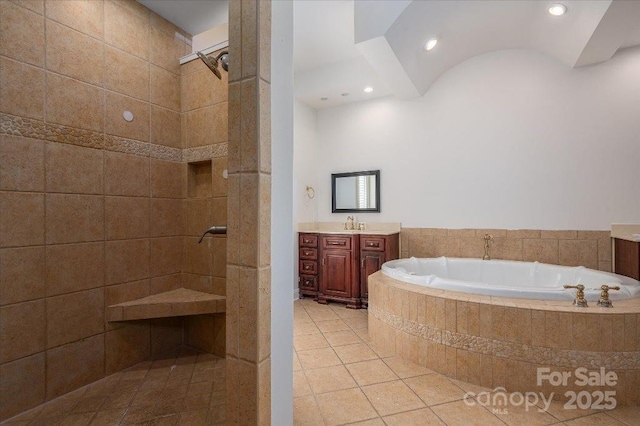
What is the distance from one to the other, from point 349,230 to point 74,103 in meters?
3.02

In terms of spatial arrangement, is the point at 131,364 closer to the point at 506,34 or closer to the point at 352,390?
the point at 352,390

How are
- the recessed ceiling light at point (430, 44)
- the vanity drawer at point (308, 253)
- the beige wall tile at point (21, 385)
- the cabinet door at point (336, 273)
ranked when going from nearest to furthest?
1. the beige wall tile at point (21, 385)
2. the recessed ceiling light at point (430, 44)
3. the cabinet door at point (336, 273)
4. the vanity drawer at point (308, 253)

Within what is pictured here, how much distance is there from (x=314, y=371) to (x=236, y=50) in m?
2.04

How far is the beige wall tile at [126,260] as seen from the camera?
2.02 m

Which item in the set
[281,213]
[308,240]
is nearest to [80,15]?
[281,213]

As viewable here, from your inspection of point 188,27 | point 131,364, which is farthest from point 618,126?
point 131,364

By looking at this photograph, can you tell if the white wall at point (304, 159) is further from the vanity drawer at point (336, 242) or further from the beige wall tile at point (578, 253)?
the beige wall tile at point (578, 253)

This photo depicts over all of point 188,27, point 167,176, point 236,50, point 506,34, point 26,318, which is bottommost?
point 26,318

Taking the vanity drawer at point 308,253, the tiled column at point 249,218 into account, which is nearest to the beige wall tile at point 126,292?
the tiled column at point 249,218

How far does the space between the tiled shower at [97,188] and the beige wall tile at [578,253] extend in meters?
3.33

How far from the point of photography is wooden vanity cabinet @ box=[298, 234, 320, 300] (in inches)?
155

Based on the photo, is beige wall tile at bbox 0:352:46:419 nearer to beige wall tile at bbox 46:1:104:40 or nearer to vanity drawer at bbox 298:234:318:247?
beige wall tile at bbox 46:1:104:40

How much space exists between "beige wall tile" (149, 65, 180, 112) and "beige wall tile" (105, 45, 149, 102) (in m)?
0.04

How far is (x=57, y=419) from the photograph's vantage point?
1580 mm
